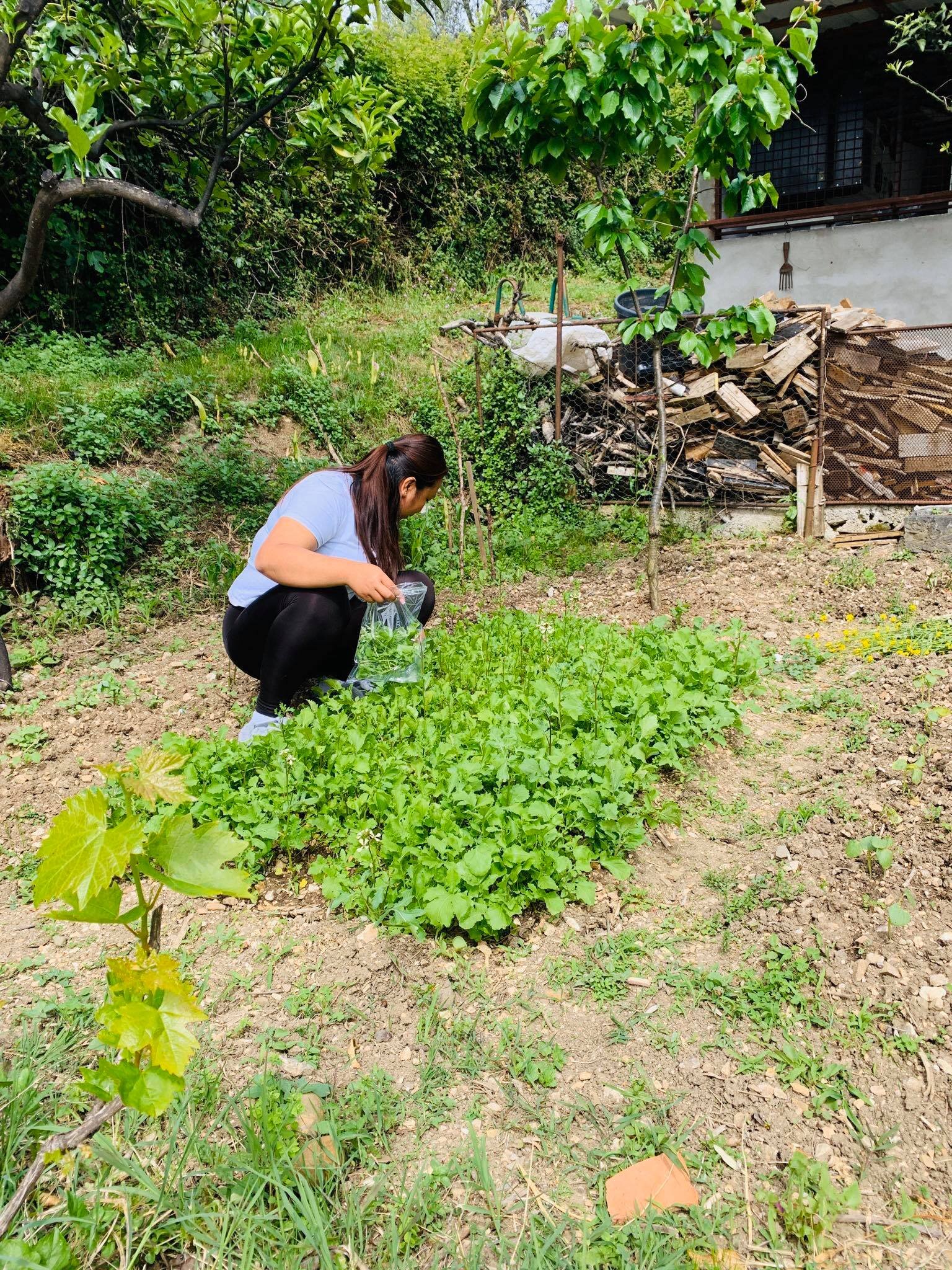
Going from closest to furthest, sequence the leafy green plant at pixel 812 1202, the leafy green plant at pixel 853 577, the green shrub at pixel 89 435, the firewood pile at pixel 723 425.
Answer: the leafy green plant at pixel 812 1202
the leafy green plant at pixel 853 577
the green shrub at pixel 89 435
the firewood pile at pixel 723 425

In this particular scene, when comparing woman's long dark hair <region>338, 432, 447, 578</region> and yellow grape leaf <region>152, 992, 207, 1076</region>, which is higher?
woman's long dark hair <region>338, 432, 447, 578</region>

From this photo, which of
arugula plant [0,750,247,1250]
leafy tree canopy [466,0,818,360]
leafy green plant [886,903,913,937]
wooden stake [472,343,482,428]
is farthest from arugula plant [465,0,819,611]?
arugula plant [0,750,247,1250]

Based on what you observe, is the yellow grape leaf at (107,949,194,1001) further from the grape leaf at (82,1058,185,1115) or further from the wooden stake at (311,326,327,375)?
the wooden stake at (311,326,327,375)

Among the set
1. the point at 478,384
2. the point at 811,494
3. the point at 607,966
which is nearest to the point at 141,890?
the point at 607,966

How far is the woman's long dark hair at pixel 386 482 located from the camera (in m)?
3.44

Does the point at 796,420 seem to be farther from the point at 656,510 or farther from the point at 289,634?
the point at 289,634

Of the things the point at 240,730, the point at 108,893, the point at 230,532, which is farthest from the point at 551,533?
the point at 108,893

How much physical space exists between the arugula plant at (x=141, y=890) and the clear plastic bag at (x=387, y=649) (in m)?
2.28

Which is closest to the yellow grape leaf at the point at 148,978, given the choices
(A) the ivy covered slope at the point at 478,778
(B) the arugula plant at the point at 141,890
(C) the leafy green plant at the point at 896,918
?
(B) the arugula plant at the point at 141,890

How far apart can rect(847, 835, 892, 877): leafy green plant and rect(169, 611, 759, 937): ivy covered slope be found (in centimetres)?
62

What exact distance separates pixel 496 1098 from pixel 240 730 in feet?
7.25

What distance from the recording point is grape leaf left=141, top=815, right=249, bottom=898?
1077 mm

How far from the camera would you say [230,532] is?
5848mm

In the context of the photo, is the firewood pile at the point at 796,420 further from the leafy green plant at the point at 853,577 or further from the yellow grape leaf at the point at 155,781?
the yellow grape leaf at the point at 155,781
